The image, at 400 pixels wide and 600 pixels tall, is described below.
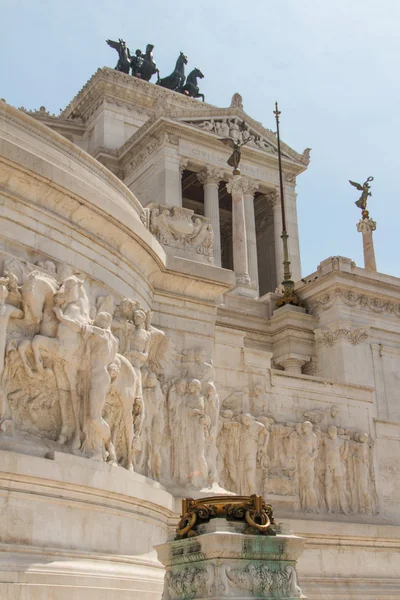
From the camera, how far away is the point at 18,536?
39.2 ft

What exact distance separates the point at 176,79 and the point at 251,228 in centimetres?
1876

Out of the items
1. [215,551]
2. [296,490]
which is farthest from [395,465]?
[215,551]

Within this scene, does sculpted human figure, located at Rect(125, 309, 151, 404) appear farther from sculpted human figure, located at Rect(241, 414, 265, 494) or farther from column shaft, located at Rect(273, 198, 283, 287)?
column shaft, located at Rect(273, 198, 283, 287)

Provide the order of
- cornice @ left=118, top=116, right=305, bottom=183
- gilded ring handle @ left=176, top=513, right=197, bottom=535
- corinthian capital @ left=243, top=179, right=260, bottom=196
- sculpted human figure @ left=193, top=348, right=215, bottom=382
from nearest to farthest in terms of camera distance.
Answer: gilded ring handle @ left=176, top=513, right=197, bottom=535
sculpted human figure @ left=193, top=348, right=215, bottom=382
cornice @ left=118, top=116, right=305, bottom=183
corinthian capital @ left=243, top=179, right=260, bottom=196

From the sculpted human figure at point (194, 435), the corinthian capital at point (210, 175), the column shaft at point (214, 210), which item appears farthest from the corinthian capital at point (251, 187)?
the sculpted human figure at point (194, 435)

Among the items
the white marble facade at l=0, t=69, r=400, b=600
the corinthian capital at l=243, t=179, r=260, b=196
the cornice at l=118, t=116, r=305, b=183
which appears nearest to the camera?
the white marble facade at l=0, t=69, r=400, b=600

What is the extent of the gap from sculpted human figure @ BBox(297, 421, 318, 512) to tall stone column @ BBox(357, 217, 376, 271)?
21079 mm

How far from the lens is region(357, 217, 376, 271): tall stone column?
132 ft

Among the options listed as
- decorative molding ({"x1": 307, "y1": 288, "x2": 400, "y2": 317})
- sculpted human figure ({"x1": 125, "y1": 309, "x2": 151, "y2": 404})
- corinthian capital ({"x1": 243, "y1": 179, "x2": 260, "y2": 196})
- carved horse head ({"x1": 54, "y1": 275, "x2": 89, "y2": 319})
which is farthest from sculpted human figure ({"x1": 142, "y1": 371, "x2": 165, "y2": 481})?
corinthian capital ({"x1": 243, "y1": 179, "x2": 260, "y2": 196})

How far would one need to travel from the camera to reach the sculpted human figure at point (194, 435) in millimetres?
16828

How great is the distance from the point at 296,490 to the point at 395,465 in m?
3.54

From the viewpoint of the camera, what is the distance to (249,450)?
18.9 m

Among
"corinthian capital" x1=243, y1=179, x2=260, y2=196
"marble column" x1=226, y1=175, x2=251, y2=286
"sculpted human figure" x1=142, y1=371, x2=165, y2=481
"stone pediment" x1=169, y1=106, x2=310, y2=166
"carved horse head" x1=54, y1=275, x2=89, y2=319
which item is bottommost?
"sculpted human figure" x1=142, y1=371, x2=165, y2=481

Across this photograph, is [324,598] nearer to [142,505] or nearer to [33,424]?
[142,505]
